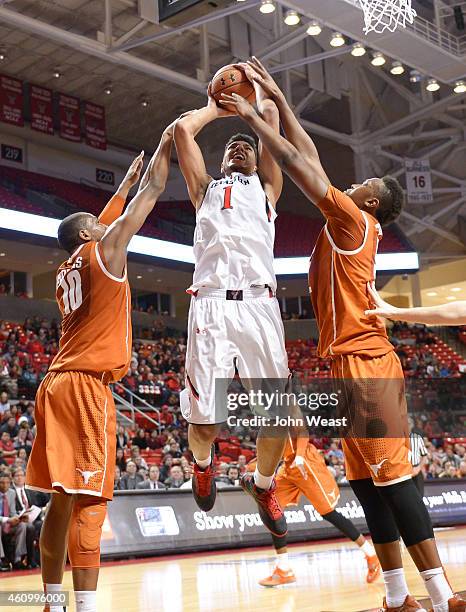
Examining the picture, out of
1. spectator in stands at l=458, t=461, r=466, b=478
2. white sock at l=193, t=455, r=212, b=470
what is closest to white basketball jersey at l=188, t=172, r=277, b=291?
white sock at l=193, t=455, r=212, b=470

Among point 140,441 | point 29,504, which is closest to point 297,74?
point 140,441

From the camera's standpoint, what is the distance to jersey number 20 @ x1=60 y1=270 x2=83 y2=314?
4859mm

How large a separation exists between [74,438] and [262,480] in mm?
1436

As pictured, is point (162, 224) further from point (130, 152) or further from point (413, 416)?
point (413, 416)

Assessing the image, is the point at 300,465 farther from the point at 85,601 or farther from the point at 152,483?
the point at 152,483

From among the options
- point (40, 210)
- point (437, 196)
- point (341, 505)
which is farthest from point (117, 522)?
point (437, 196)

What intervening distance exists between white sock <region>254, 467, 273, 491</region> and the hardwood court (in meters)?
1.01

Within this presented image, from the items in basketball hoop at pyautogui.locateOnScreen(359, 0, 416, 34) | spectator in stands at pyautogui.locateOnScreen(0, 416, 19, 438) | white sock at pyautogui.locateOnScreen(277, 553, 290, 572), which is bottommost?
white sock at pyautogui.locateOnScreen(277, 553, 290, 572)

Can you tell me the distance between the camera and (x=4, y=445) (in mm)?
12188

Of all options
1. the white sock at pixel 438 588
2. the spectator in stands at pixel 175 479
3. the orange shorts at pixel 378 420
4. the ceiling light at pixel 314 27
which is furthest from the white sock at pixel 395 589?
the ceiling light at pixel 314 27

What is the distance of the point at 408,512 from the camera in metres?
4.25

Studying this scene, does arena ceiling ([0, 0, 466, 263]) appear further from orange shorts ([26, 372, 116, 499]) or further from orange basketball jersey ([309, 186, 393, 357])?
orange shorts ([26, 372, 116, 499])

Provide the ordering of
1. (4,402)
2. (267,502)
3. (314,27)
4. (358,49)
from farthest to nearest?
(358,49)
(314,27)
(4,402)
(267,502)

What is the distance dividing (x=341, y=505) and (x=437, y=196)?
16481mm
